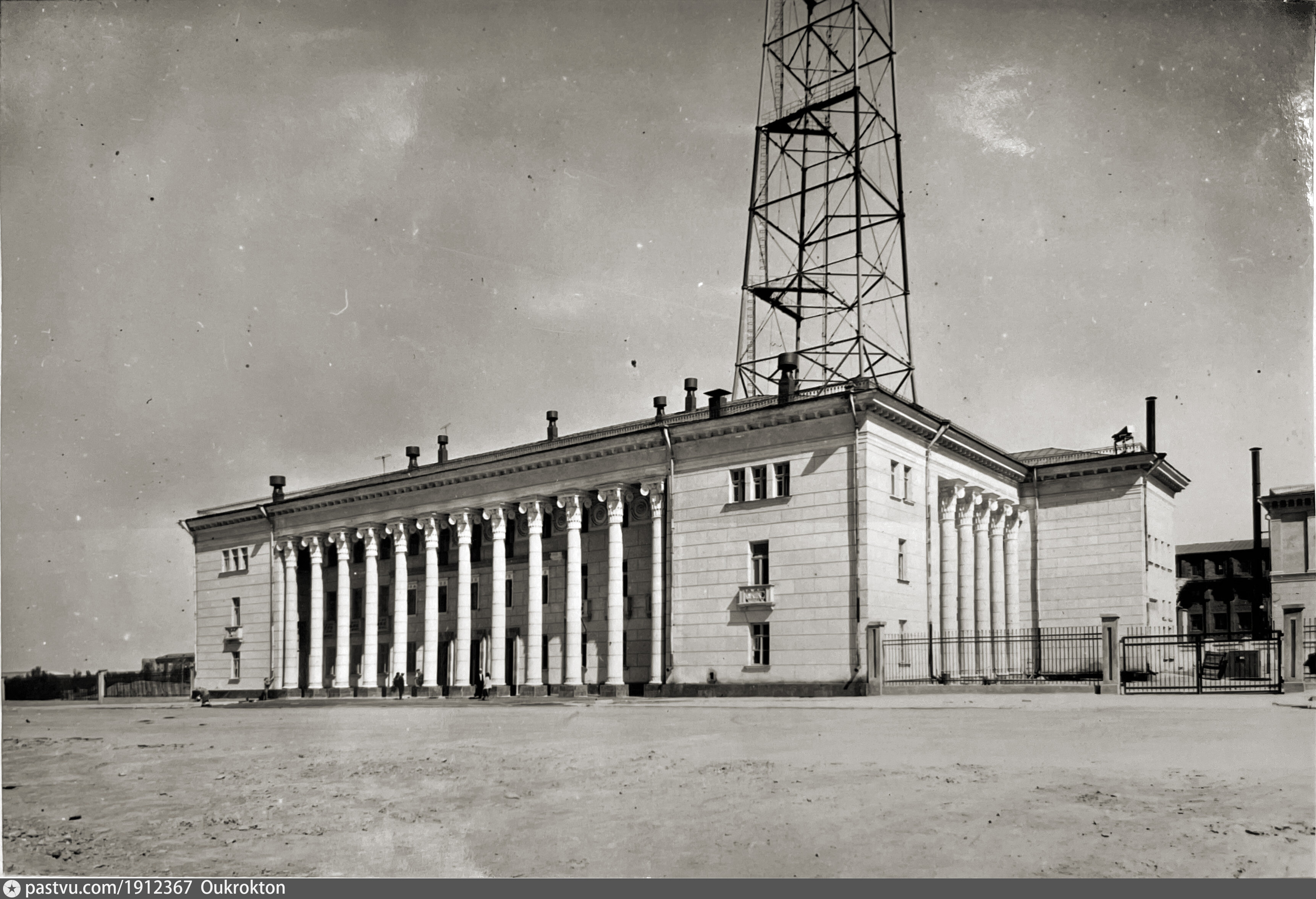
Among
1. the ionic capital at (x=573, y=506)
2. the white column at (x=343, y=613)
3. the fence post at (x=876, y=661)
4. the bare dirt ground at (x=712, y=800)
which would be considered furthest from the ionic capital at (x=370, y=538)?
the bare dirt ground at (x=712, y=800)

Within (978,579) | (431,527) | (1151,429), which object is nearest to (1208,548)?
(1151,429)

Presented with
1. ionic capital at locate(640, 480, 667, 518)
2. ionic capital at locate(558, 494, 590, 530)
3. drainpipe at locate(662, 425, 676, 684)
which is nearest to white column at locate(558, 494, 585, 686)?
ionic capital at locate(558, 494, 590, 530)

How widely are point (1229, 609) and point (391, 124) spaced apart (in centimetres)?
6409

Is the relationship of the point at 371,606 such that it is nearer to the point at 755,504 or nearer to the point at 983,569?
the point at 755,504

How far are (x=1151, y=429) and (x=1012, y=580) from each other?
7.12m

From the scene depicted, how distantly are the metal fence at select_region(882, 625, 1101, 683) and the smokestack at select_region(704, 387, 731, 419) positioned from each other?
807 cm

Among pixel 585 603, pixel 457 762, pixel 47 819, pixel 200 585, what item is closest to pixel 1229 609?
pixel 585 603

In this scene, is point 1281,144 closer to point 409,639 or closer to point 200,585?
point 409,639

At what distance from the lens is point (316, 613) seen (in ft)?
152

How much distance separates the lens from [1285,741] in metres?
13.5

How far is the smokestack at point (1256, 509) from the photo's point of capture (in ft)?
67.5

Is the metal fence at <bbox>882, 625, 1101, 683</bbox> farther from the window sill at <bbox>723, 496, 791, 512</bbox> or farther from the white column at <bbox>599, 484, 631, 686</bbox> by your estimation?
the white column at <bbox>599, 484, 631, 686</bbox>

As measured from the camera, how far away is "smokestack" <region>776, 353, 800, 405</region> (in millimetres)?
31938

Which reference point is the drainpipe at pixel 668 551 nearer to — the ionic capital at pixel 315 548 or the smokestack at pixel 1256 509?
the smokestack at pixel 1256 509
